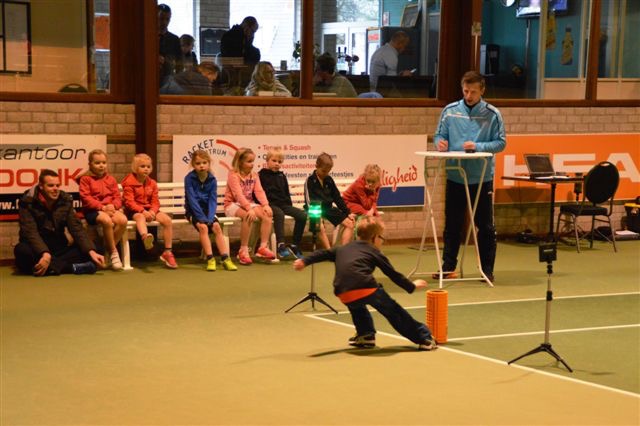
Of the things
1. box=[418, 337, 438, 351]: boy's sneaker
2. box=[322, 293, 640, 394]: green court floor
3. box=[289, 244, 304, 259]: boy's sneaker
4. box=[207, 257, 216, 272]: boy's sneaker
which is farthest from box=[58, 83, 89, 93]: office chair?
box=[418, 337, 438, 351]: boy's sneaker

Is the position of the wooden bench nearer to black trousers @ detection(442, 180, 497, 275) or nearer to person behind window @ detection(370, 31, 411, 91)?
black trousers @ detection(442, 180, 497, 275)

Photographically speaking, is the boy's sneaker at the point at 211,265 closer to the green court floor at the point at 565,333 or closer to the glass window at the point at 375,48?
the green court floor at the point at 565,333

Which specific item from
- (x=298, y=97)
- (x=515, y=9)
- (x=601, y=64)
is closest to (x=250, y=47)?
(x=298, y=97)

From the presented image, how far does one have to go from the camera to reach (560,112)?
1416cm

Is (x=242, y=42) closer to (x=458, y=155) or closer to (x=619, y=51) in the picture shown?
(x=458, y=155)

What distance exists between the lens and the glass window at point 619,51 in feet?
48.3

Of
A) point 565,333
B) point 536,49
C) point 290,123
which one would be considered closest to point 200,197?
point 290,123

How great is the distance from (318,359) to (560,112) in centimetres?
795

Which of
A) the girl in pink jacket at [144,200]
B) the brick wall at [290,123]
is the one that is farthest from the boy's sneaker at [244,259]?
the brick wall at [290,123]

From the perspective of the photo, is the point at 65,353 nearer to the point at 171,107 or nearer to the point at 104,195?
the point at 104,195

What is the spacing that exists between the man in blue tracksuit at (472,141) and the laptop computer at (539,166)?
10.8 feet

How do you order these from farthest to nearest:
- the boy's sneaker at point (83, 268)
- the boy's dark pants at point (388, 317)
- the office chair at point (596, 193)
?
1. the office chair at point (596, 193)
2. the boy's sneaker at point (83, 268)
3. the boy's dark pants at point (388, 317)

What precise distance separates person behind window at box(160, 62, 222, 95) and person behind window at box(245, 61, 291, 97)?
45 centimetres

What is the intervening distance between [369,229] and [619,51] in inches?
346
